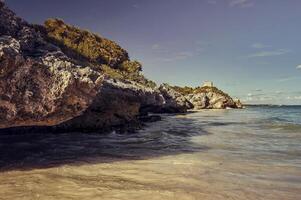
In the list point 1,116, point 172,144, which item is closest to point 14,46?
point 1,116

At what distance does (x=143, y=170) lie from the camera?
7.85m

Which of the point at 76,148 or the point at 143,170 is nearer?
the point at 143,170

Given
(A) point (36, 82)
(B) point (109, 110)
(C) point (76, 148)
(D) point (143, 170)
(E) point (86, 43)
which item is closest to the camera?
(D) point (143, 170)

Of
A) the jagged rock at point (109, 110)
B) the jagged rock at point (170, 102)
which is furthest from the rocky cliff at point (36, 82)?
the jagged rock at point (170, 102)

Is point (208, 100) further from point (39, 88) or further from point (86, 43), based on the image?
point (39, 88)

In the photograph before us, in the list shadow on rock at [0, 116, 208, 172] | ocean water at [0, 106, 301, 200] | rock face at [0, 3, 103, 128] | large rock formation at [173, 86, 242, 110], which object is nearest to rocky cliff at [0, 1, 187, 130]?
rock face at [0, 3, 103, 128]

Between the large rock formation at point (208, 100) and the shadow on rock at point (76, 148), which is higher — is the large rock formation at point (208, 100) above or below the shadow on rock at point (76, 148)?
above

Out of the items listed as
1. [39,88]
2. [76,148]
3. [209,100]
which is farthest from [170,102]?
[39,88]

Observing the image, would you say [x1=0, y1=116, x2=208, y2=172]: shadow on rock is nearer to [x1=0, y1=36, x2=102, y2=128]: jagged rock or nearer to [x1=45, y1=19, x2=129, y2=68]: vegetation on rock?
[x1=0, y1=36, x2=102, y2=128]: jagged rock

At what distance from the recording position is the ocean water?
236 inches

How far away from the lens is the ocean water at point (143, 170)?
600cm

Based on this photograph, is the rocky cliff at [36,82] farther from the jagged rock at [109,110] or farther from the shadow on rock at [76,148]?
the jagged rock at [109,110]

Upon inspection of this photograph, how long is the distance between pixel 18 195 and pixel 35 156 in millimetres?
3671

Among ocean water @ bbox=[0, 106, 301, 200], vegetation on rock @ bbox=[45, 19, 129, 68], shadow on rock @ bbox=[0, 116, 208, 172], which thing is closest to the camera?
ocean water @ bbox=[0, 106, 301, 200]
